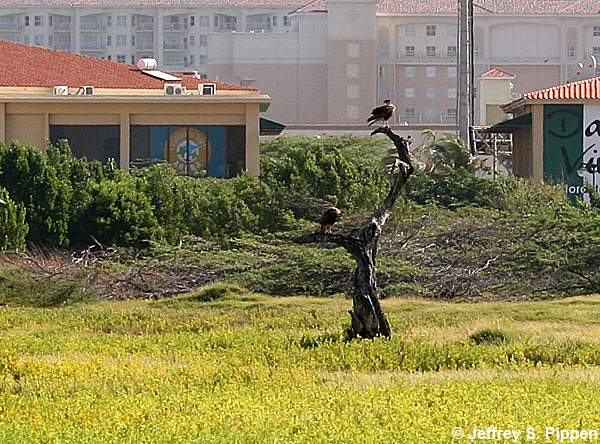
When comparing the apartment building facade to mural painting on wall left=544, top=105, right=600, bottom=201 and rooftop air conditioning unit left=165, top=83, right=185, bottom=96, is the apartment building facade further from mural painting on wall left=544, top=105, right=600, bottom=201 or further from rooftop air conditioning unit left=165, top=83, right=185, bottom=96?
rooftop air conditioning unit left=165, top=83, right=185, bottom=96

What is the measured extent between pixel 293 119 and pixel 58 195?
55.8 metres

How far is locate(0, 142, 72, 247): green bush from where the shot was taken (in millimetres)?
34719

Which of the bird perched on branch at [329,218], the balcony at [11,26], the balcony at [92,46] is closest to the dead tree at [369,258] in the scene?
the bird perched on branch at [329,218]

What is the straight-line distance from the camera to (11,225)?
108 feet

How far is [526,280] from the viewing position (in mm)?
29500

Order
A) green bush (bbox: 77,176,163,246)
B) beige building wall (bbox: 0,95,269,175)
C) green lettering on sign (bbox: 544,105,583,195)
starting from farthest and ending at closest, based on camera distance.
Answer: green lettering on sign (bbox: 544,105,583,195), beige building wall (bbox: 0,95,269,175), green bush (bbox: 77,176,163,246)

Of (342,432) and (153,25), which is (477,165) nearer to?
(342,432)

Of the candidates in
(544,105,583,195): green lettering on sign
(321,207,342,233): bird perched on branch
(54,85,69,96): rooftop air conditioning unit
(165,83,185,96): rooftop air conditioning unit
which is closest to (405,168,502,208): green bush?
(544,105,583,195): green lettering on sign

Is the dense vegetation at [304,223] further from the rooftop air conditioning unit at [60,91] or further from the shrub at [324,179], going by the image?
the rooftop air conditioning unit at [60,91]

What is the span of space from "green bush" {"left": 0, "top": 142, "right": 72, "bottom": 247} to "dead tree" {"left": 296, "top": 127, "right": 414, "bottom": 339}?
52.3 feet

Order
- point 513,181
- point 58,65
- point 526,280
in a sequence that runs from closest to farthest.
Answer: point 526,280 → point 513,181 → point 58,65

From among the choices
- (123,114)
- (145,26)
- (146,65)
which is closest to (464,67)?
(146,65)

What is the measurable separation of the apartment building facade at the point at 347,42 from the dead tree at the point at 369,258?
191 ft

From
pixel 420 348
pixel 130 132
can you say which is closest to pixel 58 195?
pixel 130 132
